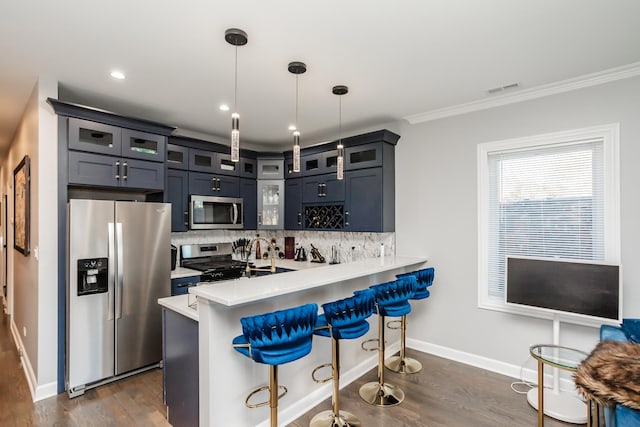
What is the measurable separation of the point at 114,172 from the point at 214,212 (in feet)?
4.78

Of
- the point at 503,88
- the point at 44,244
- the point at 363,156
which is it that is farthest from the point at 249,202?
the point at 503,88

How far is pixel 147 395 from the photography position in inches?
115

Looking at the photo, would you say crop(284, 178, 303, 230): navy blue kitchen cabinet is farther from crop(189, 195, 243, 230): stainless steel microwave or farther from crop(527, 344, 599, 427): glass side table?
crop(527, 344, 599, 427): glass side table

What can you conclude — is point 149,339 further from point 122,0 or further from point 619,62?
point 619,62

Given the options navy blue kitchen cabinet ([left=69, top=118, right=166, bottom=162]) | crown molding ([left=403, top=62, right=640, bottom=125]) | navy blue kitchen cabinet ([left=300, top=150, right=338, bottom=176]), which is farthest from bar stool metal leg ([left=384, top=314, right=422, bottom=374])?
navy blue kitchen cabinet ([left=69, top=118, right=166, bottom=162])

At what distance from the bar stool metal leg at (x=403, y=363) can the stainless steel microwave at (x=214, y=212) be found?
269 centimetres

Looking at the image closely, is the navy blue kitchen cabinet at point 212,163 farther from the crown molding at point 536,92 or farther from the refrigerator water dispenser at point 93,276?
the crown molding at point 536,92

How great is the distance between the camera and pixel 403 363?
3418mm

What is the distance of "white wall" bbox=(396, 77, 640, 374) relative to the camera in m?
2.74

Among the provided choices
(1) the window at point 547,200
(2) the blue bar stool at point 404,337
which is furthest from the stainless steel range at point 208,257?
(1) the window at point 547,200

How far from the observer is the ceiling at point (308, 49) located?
77.4 inches

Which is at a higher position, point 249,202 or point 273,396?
point 249,202

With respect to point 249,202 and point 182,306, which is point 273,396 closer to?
point 182,306

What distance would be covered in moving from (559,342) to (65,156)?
4.83m
